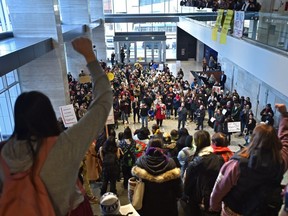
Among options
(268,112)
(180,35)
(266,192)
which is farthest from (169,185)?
(180,35)

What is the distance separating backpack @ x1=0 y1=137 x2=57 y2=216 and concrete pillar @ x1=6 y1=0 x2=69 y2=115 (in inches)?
416

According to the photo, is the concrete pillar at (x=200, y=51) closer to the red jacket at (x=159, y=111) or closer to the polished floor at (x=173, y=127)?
the polished floor at (x=173, y=127)

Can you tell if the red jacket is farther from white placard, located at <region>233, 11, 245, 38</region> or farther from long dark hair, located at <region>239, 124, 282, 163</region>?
long dark hair, located at <region>239, 124, 282, 163</region>

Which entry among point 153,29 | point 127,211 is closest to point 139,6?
point 153,29

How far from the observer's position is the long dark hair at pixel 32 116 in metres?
1.24

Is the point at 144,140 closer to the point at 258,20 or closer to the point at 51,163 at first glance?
the point at 258,20

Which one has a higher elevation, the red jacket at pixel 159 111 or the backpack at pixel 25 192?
the backpack at pixel 25 192

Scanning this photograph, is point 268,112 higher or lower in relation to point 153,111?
higher

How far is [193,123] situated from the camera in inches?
556

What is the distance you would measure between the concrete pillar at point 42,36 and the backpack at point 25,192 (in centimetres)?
1057

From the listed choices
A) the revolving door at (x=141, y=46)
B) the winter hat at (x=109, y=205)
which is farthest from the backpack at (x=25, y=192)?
the revolving door at (x=141, y=46)

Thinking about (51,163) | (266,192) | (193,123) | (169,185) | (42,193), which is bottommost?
(193,123)

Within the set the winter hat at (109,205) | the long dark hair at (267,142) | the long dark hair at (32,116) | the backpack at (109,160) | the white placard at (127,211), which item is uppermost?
the long dark hair at (32,116)

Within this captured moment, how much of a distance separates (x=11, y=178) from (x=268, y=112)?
431 inches
